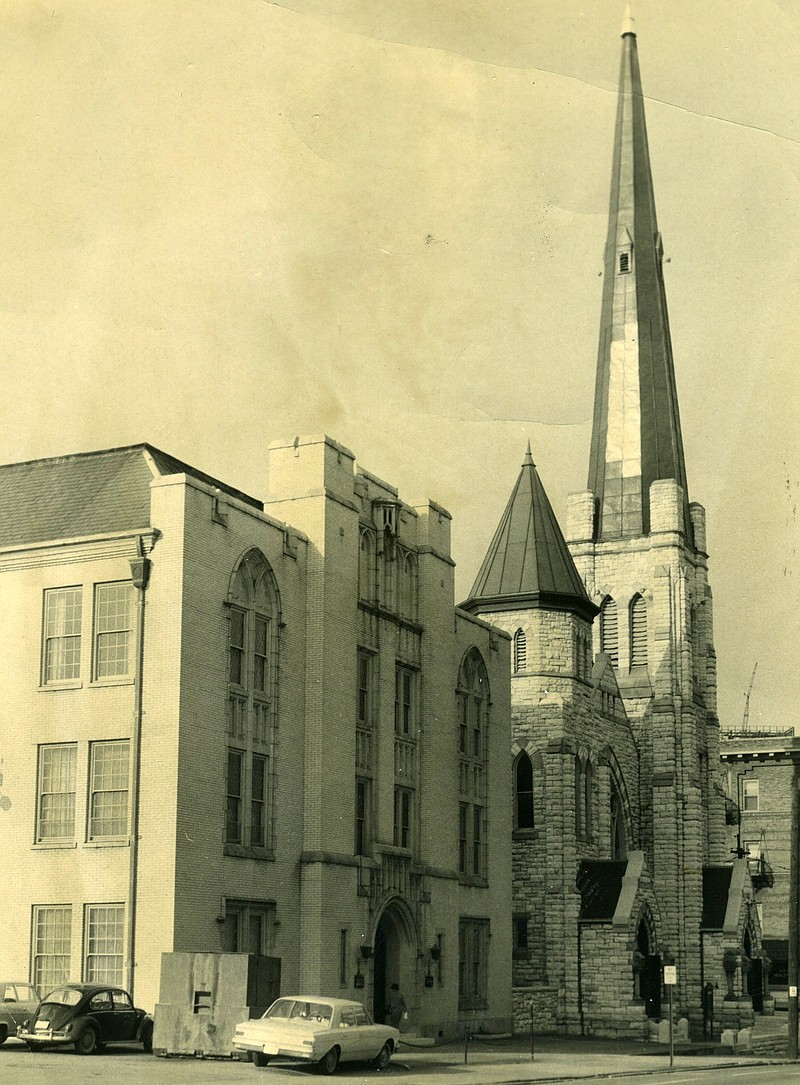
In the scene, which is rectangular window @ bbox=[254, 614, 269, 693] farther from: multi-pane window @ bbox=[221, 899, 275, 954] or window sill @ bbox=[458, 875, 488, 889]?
window sill @ bbox=[458, 875, 488, 889]

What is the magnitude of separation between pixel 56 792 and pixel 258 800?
4683 millimetres

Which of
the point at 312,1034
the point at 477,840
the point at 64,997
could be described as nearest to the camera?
the point at 312,1034

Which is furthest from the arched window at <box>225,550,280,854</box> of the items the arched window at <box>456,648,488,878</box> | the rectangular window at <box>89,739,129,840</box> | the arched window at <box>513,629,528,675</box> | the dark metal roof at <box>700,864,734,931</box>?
the dark metal roof at <box>700,864,734,931</box>

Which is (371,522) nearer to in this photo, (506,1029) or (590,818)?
(506,1029)

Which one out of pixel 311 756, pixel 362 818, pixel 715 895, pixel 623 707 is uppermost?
pixel 623 707

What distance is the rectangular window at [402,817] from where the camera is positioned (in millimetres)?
41281

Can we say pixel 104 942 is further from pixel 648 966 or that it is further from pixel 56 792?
pixel 648 966

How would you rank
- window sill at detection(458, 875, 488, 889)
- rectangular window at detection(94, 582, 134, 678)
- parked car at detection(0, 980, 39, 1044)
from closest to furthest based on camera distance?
parked car at detection(0, 980, 39, 1044), rectangular window at detection(94, 582, 134, 678), window sill at detection(458, 875, 488, 889)

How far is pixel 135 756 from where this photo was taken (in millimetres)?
32938

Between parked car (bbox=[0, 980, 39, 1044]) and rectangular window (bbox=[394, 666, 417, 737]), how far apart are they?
13279 mm

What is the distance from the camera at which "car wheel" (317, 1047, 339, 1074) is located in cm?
2759

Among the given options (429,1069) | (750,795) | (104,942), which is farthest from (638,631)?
(429,1069)

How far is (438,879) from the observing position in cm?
4297

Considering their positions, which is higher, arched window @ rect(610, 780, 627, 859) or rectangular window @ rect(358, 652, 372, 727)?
rectangular window @ rect(358, 652, 372, 727)
